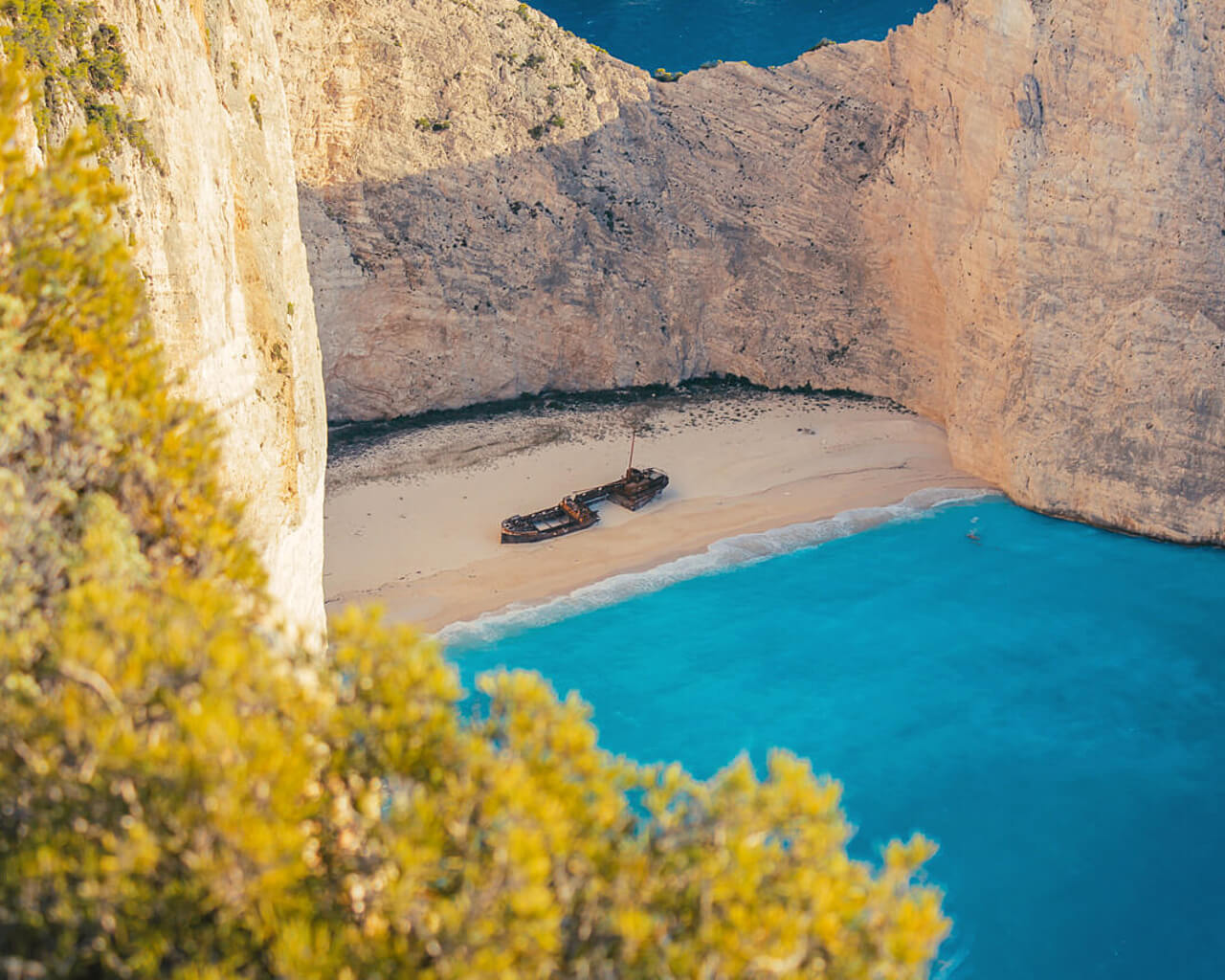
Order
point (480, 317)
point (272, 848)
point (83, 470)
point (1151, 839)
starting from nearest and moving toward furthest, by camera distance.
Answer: point (272, 848) < point (83, 470) < point (1151, 839) < point (480, 317)

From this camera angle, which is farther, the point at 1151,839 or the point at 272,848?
the point at 1151,839

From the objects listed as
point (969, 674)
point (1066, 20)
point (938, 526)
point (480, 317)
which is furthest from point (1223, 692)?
point (480, 317)

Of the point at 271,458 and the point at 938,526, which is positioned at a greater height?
the point at 271,458

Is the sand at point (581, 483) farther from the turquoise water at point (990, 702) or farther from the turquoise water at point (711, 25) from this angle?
the turquoise water at point (711, 25)

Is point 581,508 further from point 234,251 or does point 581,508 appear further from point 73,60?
point 73,60

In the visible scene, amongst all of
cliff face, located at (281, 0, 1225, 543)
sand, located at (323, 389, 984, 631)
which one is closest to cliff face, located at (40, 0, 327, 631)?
sand, located at (323, 389, 984, 631)

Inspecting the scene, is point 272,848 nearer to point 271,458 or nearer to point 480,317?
point 271,458

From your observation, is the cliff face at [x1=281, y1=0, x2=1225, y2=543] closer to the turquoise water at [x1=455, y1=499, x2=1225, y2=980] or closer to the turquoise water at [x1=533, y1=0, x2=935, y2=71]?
the turquoise water at [x1=455, y1=499, x2=1225, y2=980]
